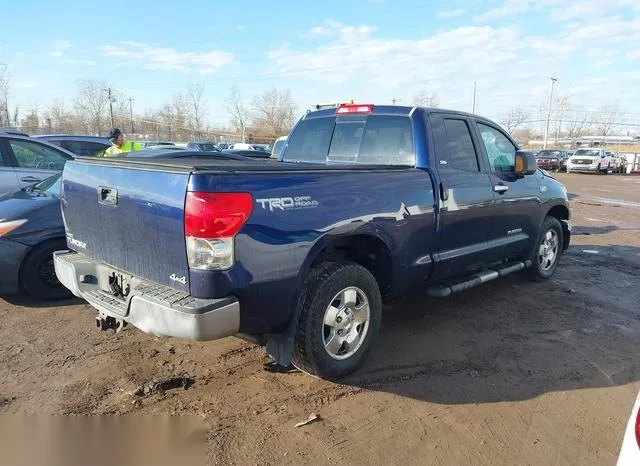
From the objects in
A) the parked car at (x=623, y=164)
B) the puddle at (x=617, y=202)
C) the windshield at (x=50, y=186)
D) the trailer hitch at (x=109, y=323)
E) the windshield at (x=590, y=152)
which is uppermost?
the windshield at (x=50, y=186)

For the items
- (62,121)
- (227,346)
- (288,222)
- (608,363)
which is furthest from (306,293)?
(62,121)

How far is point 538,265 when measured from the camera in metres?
6.10

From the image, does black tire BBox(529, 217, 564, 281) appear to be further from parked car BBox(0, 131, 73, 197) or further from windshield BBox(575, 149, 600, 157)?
windshield BBox(575, 149, 600, 157)

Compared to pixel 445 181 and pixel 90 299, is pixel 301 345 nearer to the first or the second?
pixel 90 299

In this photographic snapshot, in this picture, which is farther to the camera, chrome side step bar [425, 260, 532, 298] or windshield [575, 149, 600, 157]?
windshield [575, 149, 600, 157]

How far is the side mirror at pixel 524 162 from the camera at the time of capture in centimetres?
516

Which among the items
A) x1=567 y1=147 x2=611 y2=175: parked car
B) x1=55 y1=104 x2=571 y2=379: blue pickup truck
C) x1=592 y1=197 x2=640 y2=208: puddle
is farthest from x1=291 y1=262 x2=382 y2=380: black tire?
x1=567 y1=147 x2=611 y2=175: parked car

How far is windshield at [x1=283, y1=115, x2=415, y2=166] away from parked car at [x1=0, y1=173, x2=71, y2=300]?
2.55m

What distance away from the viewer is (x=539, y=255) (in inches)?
239

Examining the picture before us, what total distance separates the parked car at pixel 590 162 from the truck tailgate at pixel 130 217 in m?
36.6

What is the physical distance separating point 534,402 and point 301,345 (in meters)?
1.67

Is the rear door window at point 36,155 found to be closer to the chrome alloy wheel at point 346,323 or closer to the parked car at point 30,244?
the parked car at point 30,244

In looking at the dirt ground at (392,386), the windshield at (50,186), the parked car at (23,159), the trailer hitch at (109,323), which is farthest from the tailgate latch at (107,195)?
the parked car at (23,159)

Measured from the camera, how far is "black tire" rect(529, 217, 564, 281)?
19.6ft
